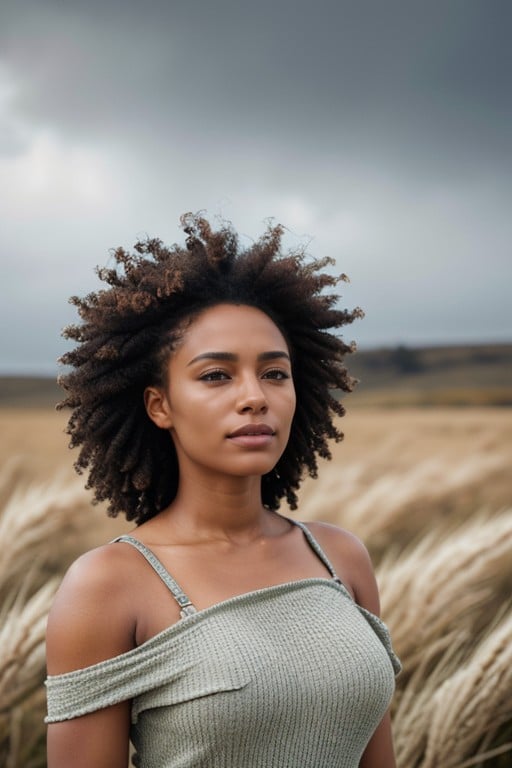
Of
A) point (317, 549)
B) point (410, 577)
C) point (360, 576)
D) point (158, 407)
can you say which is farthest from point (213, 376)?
point (410, 577)

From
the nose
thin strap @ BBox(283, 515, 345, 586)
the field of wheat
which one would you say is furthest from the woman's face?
the field of wheat

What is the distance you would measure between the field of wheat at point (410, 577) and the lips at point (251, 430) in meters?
0.74

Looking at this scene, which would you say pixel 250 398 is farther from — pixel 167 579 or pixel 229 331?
pixel 167 579

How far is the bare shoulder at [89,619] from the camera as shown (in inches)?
70.1

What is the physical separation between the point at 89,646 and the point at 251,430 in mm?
476

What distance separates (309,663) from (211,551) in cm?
29

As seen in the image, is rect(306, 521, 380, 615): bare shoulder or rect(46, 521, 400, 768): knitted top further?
rect(306, 521, 380, 615): bare shoulder

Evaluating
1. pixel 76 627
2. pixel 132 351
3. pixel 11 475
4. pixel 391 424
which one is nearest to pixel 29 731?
pixel 11 475

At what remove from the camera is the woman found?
178 centimetres

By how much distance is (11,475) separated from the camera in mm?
2717

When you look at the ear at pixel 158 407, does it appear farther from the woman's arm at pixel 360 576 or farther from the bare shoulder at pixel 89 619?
the woman's arm at pixel 360 576

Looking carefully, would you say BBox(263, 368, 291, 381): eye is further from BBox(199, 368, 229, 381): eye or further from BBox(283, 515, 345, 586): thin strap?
BBox(283, 515, 345, 586): thin strap

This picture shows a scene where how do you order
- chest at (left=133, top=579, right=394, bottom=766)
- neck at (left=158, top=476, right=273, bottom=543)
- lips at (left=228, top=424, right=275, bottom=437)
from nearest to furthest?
1. chest at (left=133, top=579, right=394, bottom=766)
2. lips at (left=228, top=424, right=275, bottom=437)
3. neck at (left=158, top=476, right=273, bottom=543)

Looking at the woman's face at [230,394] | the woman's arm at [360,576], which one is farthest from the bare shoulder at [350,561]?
the woman's face at [230,394]
